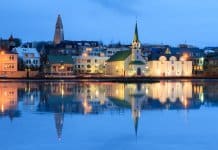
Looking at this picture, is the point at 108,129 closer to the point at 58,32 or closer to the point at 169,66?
the point at 169,66

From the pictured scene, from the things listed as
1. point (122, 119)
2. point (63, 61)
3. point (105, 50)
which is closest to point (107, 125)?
point (122, 119)

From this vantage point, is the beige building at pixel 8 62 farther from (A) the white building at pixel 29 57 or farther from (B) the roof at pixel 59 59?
(A) the white building at pixel 29 57

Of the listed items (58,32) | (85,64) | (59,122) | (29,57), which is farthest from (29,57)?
(59,122)

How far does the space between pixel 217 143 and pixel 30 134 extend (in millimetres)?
5777

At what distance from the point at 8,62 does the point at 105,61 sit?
27.0 meters

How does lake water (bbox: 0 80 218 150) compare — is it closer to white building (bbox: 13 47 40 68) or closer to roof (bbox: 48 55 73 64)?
roof (bbox: 48 55 73 64)

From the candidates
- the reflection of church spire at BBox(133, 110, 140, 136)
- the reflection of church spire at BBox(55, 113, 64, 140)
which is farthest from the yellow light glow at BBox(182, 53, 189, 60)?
the reflection of church spire at BBox(55, 113, 64, 140)

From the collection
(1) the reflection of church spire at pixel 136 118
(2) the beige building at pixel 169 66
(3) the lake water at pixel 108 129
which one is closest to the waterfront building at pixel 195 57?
(2) the beige building at pixel 169 66

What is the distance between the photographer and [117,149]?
1201cm

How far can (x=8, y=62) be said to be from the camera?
8281cm

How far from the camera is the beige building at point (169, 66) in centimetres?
9819

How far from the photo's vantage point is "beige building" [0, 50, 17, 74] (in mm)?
82312

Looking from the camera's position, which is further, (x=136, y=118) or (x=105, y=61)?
(x=105, y=61)

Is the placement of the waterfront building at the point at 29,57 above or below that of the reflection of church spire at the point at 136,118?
above
